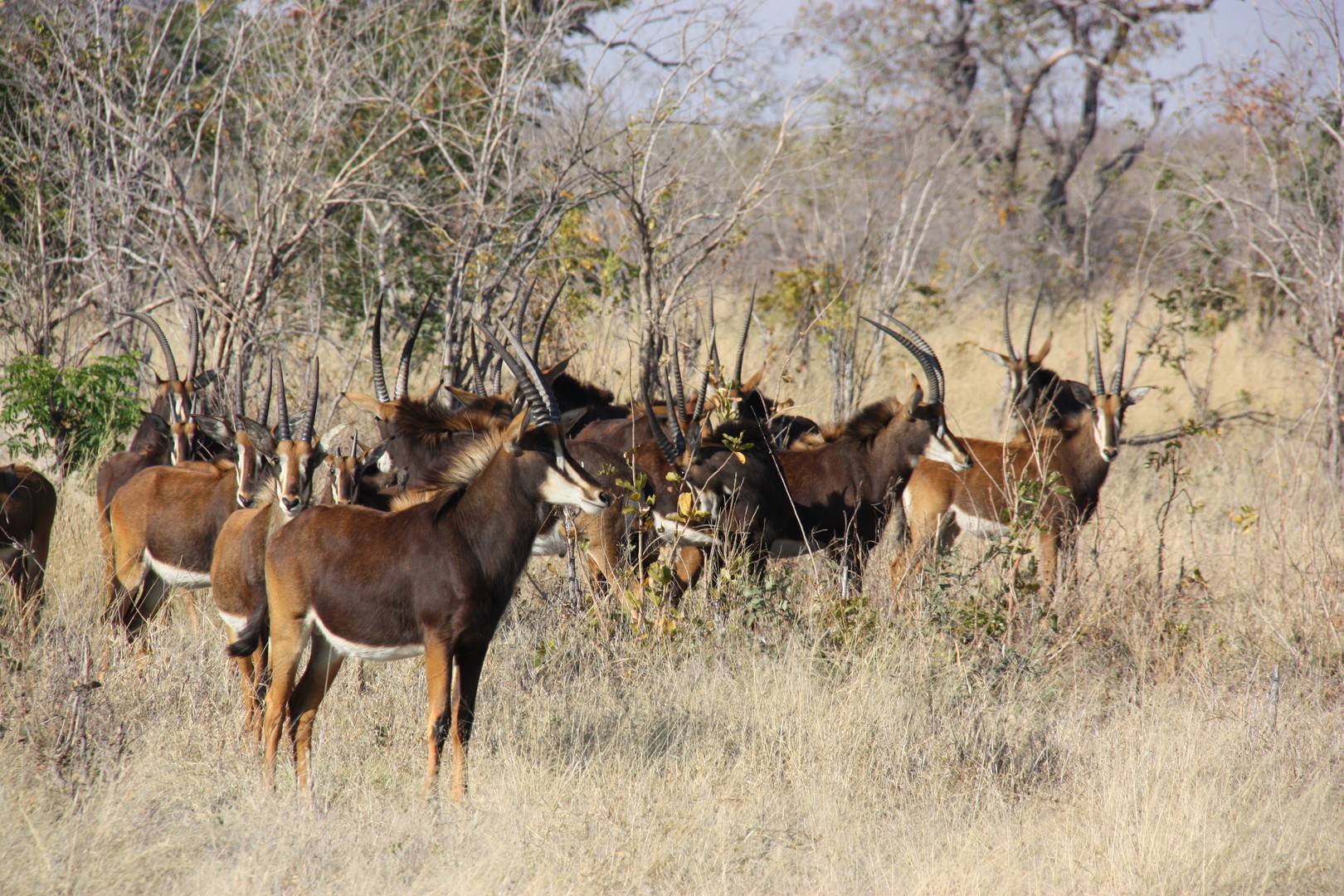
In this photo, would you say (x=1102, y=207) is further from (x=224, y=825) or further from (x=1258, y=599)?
(x=224, y=825)

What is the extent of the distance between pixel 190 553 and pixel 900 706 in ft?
13.2

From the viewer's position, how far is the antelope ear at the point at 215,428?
7621 mm

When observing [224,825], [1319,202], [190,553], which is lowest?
[224,825]

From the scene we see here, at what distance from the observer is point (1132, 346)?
16719 mm

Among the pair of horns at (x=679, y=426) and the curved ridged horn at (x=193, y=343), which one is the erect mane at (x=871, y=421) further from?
the curved ridged horn at (x=193, y=343)

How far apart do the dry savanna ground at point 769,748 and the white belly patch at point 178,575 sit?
0.93ft

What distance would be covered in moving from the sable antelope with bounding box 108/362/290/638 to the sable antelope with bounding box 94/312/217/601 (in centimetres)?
75

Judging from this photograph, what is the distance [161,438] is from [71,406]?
1336 mm

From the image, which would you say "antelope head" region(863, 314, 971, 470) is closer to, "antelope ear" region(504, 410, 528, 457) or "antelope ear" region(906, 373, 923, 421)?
"antelope ear" region(906, 373, 923, 421)

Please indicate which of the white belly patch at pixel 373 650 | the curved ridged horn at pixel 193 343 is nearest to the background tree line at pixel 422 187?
the curved ridged horn at pixel 193 343

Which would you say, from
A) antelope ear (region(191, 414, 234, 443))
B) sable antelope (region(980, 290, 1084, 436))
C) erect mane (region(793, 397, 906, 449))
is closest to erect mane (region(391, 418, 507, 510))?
antelope ear (region(191, 414, 234, 443))

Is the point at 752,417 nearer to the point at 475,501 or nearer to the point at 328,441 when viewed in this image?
the point at 328,441

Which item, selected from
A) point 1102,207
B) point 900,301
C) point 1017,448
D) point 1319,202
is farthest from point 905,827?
point 1102,207

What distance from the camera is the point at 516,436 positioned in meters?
5.07
